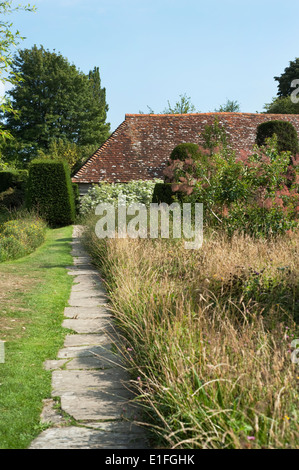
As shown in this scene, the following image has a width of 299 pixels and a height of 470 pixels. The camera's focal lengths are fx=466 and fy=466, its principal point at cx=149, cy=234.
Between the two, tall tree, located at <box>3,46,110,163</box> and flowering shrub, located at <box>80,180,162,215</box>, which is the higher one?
tall tree, located at <box>3,46,110,163</box>

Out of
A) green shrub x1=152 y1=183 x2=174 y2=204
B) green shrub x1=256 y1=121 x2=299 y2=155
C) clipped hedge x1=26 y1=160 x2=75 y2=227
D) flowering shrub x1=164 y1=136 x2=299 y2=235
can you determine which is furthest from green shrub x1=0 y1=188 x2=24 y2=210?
flowering shrub x1=164 y1=136 x2=299 y2=235

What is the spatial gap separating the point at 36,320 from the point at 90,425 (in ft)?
9.60

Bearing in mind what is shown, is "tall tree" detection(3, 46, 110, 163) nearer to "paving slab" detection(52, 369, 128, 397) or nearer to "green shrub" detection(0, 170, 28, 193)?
"green shrub" detection(0, 170, 28, 193)

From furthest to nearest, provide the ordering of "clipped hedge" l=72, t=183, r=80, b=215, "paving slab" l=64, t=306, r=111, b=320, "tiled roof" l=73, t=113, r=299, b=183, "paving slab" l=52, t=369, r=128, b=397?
"clipped hedge" l=72, t=183, r=80, b=215 → "tiled roof" l=73, t=113, r=299, b=183 → "paving slab" l=64, t=306, r=111, b=320 → "paving slab" l=52, t=369, r=128, b=397

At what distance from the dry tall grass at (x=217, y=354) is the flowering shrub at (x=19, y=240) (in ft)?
17.3

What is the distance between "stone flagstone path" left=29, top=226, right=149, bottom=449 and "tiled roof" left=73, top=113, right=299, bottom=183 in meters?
15.7

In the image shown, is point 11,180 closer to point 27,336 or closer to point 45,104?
point 45,104

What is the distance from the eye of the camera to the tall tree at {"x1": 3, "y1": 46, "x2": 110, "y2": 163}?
37.0 meters

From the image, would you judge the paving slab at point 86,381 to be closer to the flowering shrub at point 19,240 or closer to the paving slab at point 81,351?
the paving slab at point 81,351

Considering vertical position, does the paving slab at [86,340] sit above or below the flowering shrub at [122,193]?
below

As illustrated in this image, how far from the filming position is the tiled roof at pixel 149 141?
2108cm

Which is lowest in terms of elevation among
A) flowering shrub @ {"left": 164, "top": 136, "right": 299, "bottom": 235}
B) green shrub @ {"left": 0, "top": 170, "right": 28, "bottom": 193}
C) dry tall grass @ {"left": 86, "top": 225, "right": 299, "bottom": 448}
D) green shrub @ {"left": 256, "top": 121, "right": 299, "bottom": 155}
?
dry tall grass @ {"left": 86, "top": 225, "right": 299, "bottom": 448}

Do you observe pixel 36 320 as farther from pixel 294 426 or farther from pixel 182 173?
pixel 182 173

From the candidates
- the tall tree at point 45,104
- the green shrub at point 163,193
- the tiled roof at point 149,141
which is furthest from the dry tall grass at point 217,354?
the tall tree at point 45,104
